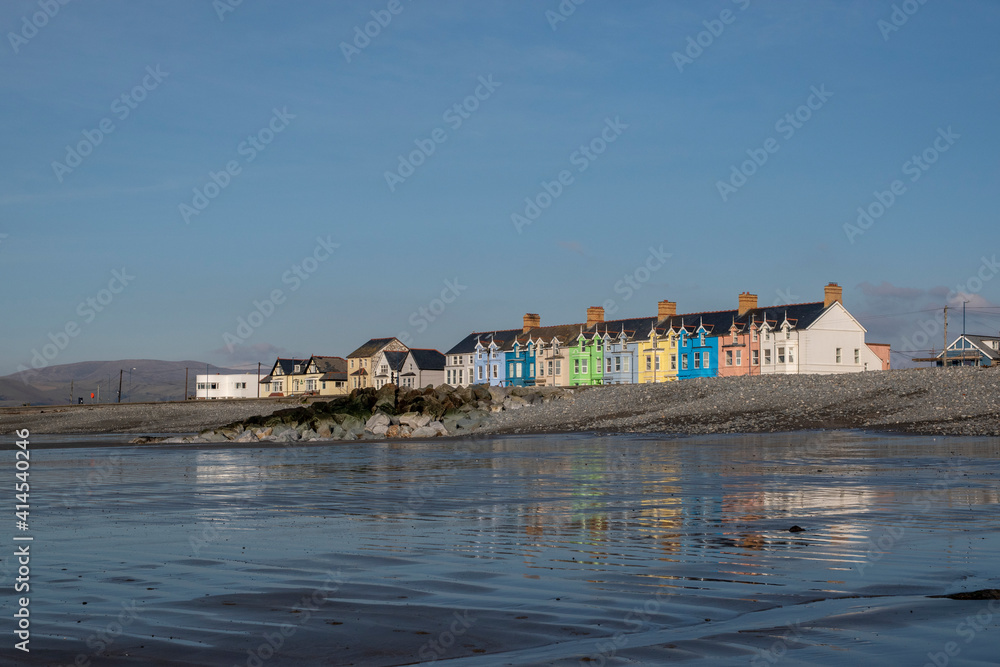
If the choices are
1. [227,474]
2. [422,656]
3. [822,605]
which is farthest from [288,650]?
[227,474]

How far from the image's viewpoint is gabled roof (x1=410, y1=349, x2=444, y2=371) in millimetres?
120188

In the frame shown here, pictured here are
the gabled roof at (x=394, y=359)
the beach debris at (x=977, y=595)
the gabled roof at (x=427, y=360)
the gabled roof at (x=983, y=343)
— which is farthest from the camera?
the gabled roof at (x=394, y=359)

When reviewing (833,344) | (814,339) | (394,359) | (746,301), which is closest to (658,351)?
(746,301)

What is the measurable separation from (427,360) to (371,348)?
365 inches

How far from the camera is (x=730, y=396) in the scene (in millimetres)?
38594

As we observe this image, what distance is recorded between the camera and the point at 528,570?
7805mm

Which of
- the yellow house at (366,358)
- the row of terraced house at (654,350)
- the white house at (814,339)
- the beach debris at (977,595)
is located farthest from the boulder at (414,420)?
the yellow house at (366,358)

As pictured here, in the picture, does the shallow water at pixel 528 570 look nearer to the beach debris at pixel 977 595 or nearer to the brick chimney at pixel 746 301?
the beach debris at pixel 977 595

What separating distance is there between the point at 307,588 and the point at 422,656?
7.00ft

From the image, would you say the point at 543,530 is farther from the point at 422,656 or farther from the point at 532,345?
the point at 532,345

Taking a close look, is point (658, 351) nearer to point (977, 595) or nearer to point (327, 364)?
point (327, 364)

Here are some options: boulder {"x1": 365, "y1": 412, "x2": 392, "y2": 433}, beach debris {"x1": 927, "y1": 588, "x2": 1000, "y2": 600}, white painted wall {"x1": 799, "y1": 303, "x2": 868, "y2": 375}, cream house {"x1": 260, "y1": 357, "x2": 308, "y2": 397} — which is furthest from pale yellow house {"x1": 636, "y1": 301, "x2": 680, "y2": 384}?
beach debris {"x1": 927, "y1": 588, "x2": 1000, "y2": 600}

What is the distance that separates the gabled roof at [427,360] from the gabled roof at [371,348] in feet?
14.4

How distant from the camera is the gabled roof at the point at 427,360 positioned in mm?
120188
